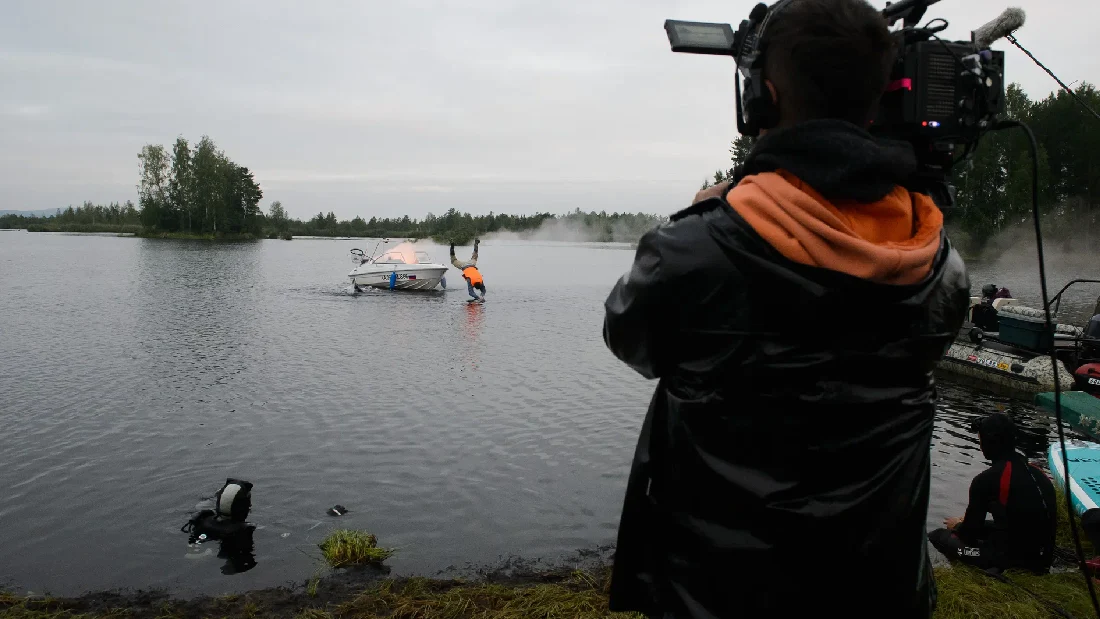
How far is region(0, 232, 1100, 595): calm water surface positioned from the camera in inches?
321

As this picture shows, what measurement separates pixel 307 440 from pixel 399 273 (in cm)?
2485

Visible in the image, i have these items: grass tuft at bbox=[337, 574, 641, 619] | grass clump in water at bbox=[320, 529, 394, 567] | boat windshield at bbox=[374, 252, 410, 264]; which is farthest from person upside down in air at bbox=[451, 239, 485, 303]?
grass tuft at bbox=[337, 574, 641, 619]

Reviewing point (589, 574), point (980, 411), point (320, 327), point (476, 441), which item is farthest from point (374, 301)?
point (589, 574)

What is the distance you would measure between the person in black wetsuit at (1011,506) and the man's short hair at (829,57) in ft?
18.7

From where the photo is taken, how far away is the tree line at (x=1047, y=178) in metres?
66.1

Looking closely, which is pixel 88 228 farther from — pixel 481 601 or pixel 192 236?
pixel 481 601

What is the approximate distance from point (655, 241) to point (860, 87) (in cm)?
61

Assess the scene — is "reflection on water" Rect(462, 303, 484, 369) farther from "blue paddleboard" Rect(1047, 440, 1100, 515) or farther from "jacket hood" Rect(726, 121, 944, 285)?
"jacket hood" Rect(726, 121, 944, 285)

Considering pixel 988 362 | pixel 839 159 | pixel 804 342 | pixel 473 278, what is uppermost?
pixel 839 159

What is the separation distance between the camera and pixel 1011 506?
6.52 meters

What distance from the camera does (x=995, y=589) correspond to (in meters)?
6.04

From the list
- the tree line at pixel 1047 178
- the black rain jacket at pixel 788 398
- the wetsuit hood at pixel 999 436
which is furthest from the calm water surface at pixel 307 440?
the tree line at pixel 1047 178

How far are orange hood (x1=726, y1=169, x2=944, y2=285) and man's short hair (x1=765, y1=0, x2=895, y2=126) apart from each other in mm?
211

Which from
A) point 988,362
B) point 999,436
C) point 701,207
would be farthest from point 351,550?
point 988,362
